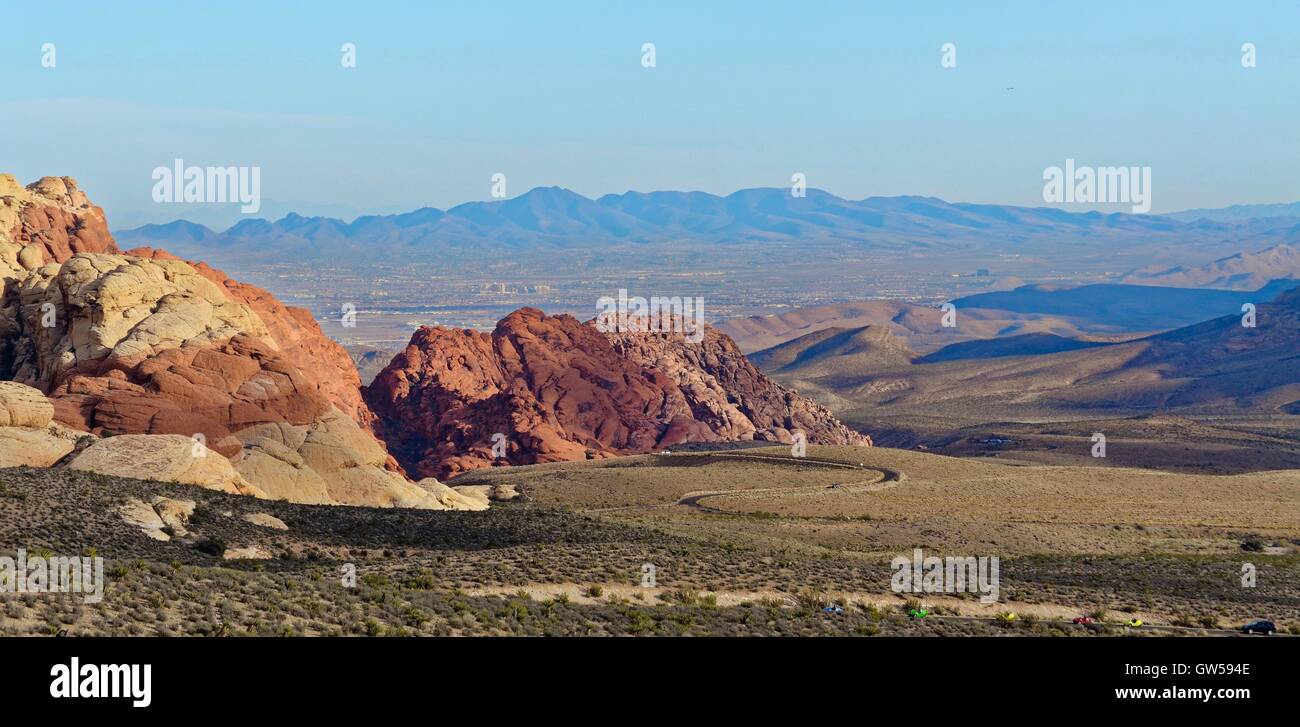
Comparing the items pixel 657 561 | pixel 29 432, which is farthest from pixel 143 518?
pixel 657 561

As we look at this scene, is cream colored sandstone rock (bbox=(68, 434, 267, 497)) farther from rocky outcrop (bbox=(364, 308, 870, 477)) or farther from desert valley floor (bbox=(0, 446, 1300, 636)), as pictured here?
rocky outcrop (bbox=(364, 308, 870, 477))

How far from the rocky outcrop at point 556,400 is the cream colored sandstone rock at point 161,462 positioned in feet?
118

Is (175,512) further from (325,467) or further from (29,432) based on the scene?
(325,467)

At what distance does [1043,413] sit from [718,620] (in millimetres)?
126165

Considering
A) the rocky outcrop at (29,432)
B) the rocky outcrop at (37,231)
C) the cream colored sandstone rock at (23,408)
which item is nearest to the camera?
the rocky outcrop at (29,432)

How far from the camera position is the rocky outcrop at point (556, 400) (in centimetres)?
8650

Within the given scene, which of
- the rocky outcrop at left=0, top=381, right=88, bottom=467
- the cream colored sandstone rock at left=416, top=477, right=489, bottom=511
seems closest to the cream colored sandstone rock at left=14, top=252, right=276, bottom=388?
the rocky outcrop at left=0, top=381, right=88, bottom=467

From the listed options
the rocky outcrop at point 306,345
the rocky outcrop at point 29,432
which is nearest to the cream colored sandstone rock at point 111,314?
the rocky outcrop at point 29,432

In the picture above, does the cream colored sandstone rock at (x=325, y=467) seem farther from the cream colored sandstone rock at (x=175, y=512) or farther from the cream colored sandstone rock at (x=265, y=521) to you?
the cream colored sandstone rock at (x=175, y=512)

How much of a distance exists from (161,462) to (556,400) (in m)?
51.8

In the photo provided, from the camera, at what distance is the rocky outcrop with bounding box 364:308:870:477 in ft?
284

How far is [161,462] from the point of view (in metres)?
43.5

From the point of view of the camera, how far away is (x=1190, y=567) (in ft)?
146
